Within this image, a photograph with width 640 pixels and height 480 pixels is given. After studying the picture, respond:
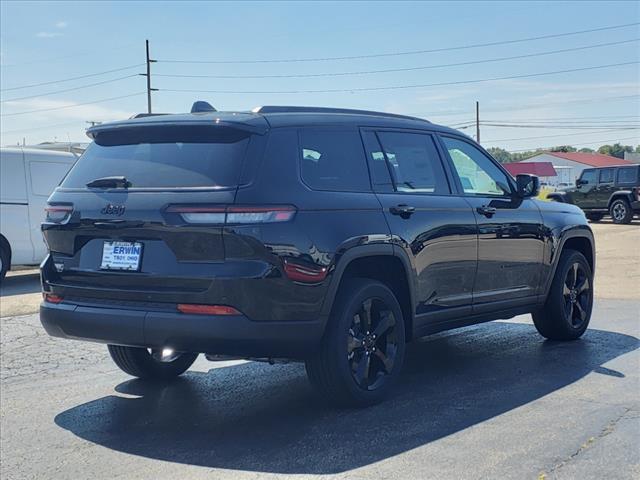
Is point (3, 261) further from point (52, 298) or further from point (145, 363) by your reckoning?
point (52, 298)

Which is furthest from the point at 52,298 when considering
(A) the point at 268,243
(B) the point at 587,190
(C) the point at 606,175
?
(B) the point at 587,190

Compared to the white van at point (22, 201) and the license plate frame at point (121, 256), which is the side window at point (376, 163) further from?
the white van at point (22, 201)

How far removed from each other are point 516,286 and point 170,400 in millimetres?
3032

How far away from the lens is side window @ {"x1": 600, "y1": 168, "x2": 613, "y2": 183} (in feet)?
86.1

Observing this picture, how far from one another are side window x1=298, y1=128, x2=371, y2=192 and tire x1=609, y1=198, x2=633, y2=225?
2212cm

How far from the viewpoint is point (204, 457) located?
14.1 ft

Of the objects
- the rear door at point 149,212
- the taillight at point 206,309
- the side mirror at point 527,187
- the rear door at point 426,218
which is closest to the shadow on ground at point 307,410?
the rear door at point 426,218

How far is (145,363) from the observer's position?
237 inches

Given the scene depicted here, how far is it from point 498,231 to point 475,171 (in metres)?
0.54

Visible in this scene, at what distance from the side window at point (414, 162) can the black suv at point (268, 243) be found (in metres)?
0.01

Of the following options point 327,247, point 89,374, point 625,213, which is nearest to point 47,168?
point 89,374

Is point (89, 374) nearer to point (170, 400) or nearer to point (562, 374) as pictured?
point (170, 400)

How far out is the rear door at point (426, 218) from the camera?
540 centimetres

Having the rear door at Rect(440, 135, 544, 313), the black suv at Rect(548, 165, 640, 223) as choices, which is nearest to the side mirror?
the rear door at Rect(440, 135, 544, 313)
